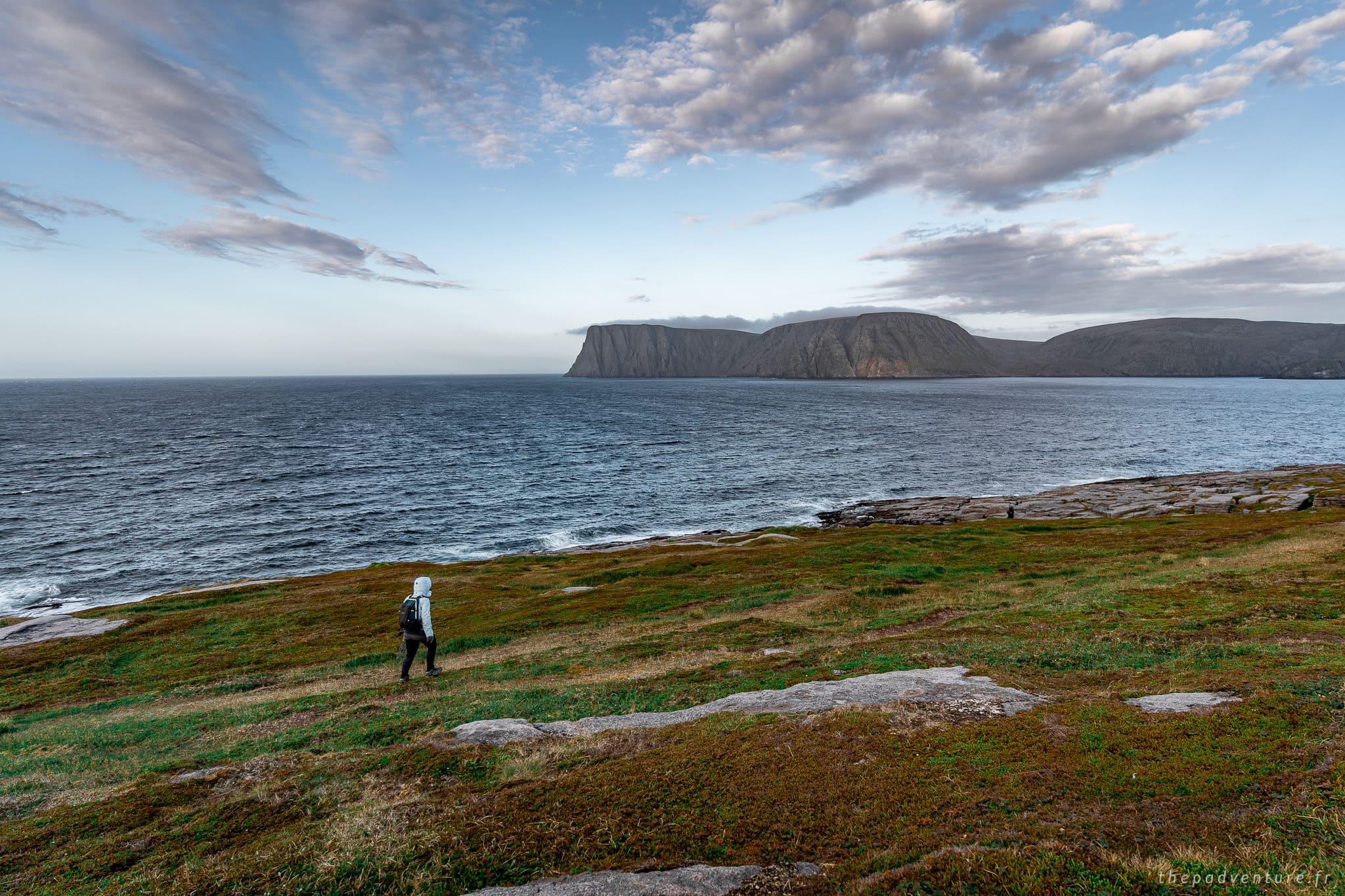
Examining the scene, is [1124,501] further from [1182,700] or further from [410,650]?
[410,650]

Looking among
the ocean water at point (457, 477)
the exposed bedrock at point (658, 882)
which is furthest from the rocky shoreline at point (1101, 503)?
the exposed bedrock at point (658, 882)

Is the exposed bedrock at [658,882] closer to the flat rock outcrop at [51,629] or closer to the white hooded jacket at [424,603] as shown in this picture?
the white hooded jacket at [424,603]

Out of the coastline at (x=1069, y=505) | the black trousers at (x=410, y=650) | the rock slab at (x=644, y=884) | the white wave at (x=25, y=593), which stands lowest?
the white wave at (x=25, y=593)

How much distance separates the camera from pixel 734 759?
1077cm

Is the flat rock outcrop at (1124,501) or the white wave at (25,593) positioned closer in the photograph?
the white wave at (25,593)

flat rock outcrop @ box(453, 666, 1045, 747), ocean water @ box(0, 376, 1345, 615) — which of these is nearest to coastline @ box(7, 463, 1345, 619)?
Result: ocean water @ box(0, 376, 1345, 615)

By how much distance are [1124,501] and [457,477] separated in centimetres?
9842

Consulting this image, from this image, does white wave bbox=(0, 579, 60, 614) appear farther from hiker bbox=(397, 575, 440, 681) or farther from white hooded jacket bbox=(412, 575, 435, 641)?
white hooded jacket bbox=(412, 575, 435, 641)

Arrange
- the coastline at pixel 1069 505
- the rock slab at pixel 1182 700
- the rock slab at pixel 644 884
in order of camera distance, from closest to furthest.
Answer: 1. the rock slab at pixel 644 884
2. the rock slab at pixel 1182 700
3. the coastline at pixel 1069 505

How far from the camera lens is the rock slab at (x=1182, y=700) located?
1122cm

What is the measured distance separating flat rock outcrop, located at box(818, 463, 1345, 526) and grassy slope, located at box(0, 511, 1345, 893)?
41446mm

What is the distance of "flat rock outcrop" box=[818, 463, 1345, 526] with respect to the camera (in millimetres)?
64375

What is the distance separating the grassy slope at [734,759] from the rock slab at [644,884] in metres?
0.31

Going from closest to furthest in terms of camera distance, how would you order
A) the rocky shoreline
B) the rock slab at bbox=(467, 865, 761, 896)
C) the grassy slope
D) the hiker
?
the rock slab at bbox=(467, 865, 761, 896) → the grassy slope → the hiker → the rocky shoreline
